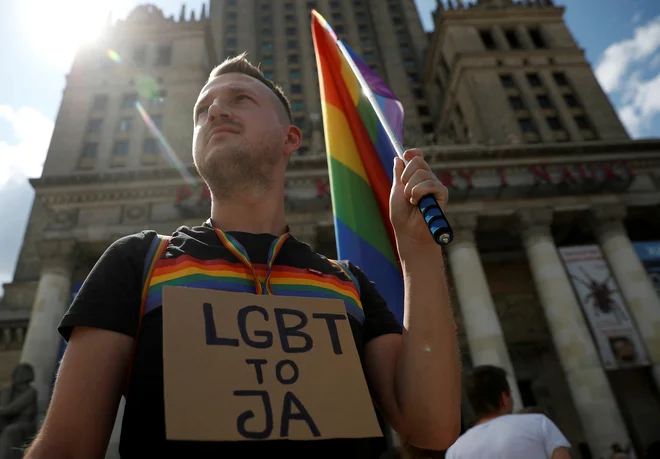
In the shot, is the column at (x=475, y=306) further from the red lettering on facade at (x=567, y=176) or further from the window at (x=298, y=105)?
the window at (x=298, y=105)

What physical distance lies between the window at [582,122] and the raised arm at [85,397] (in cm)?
3665

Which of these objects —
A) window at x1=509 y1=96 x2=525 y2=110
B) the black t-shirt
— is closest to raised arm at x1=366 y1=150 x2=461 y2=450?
the black t-shirt

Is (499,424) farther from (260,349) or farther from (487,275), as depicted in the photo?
(487,275)

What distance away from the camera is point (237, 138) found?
2158mm

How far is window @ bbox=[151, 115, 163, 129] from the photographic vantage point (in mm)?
30688

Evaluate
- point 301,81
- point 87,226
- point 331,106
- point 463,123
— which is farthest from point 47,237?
point 301,81

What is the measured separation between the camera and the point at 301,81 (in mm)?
49469

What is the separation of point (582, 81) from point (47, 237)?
3640cm

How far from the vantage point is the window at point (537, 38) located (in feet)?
123

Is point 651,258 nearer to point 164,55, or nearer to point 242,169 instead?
point 242,169

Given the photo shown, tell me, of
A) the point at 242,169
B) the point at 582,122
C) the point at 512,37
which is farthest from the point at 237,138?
the point at 512,37

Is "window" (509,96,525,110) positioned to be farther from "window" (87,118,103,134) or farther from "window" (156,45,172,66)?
"window" (87,118,103,134)

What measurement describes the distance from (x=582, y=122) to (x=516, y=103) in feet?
15.9

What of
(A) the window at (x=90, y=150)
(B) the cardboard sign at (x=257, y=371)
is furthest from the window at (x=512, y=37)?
(B) the cardboard sign at (x=257, y=371)
